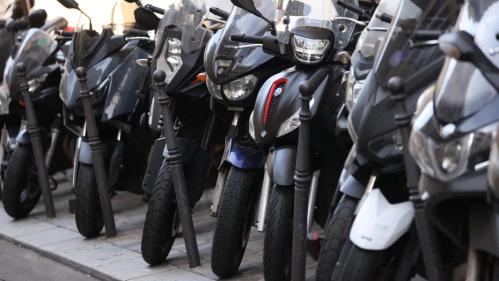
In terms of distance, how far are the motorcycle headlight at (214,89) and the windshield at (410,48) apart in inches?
80.3

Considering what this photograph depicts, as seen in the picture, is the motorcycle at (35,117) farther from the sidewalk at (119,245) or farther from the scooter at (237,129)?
the scooter at (237,129)

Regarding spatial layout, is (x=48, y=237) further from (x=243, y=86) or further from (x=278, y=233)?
(x=278, y=233)

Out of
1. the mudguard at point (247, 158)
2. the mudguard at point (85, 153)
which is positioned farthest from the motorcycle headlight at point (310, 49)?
the mudguard at point (85, 153)

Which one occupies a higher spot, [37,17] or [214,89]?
[214,89]

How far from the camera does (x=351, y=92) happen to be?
5492 millimetres

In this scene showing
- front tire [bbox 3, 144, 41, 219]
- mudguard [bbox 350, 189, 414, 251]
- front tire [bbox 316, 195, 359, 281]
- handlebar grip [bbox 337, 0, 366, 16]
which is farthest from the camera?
front tire [bbox 3, 144, 41, 219]

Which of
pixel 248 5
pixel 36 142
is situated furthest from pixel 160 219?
pixel 36 142

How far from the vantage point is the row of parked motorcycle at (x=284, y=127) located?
4.12 meters

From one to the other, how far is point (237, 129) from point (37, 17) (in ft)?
11.2

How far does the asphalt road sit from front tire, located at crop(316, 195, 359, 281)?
2640 mm

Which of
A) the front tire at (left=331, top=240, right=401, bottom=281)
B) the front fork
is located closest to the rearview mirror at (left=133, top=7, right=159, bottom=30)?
the front fork

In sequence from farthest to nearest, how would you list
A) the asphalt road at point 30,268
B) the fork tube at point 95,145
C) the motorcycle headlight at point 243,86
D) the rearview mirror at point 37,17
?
the rearview mirror at point 37,17, the fork tube at point 95,145, the asphalt road at point 30,268, the motorcycle headlight at point 243,86

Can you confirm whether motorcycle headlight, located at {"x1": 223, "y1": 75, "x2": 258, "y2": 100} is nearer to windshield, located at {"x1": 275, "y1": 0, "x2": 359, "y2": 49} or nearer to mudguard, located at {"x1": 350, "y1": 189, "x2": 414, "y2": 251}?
windshield, located at {"x1": 275, "y1": 0, "x2": 359, "y2": 49}

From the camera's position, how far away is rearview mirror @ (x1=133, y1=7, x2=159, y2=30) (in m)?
7.87
